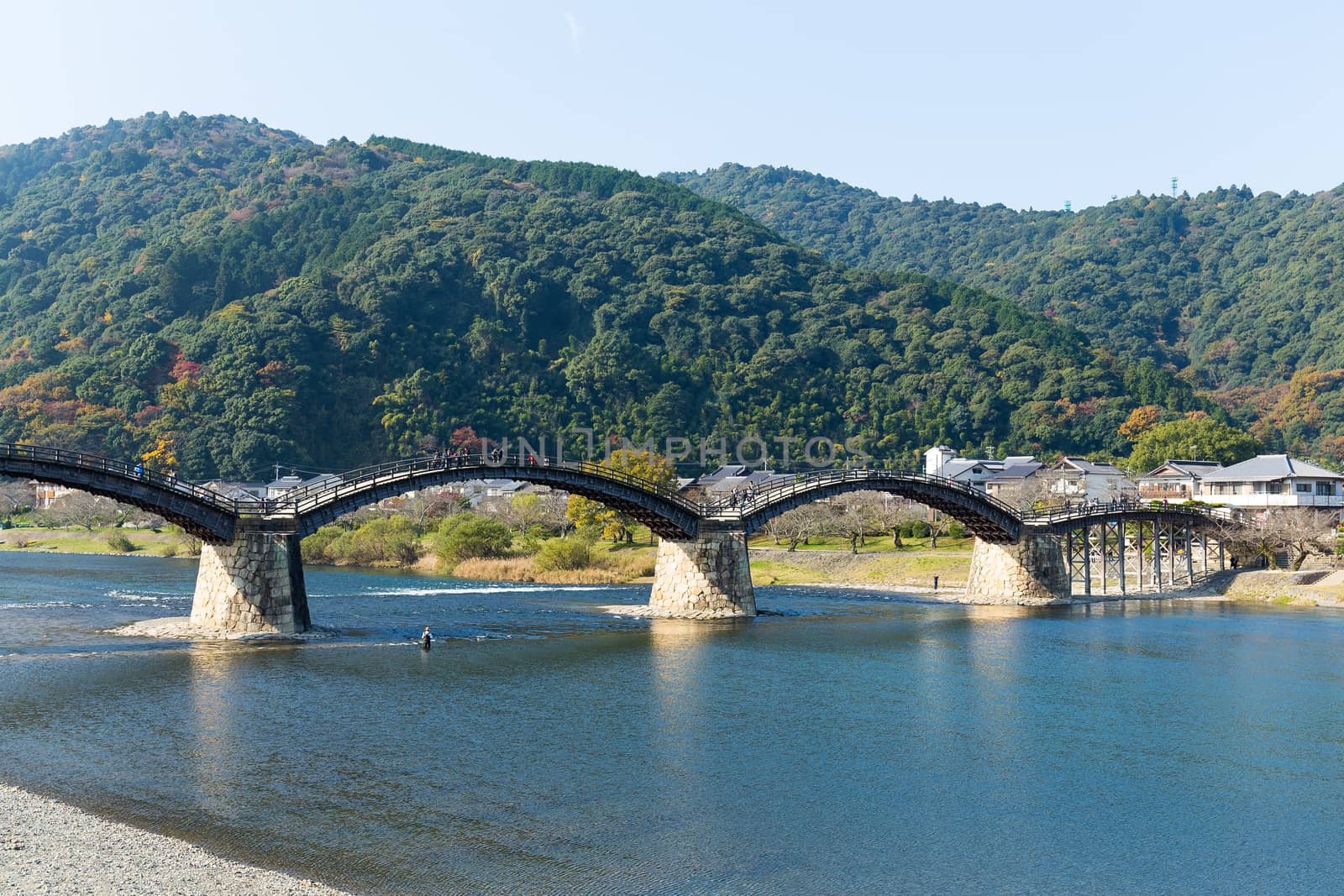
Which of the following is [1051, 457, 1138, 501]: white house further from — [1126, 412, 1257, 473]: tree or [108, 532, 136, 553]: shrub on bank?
[108, 532, 136, 553]: shrub on bank

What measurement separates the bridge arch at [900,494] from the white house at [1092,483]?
35858 millimetres

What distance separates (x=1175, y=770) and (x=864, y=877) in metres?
11.3

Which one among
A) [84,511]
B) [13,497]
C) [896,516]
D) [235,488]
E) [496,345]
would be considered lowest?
[896,516]

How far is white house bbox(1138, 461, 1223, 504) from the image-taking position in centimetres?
9412

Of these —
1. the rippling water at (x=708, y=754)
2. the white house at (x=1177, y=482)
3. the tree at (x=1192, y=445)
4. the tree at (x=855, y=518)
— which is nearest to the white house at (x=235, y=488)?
the tree at (x=855, y=518)

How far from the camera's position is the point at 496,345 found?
153m

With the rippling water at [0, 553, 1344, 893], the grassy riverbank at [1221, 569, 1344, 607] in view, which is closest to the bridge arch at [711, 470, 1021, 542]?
the rippling water at [0, 553, 1344, 893]

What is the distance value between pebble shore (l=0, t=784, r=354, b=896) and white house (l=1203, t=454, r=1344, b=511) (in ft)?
268

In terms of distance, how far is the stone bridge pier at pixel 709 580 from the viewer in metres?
55.1

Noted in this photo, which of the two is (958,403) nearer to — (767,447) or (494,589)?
(767,447)

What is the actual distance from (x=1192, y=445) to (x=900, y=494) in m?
59.7

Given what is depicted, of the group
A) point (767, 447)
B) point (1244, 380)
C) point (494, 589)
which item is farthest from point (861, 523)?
point (1244, 380)

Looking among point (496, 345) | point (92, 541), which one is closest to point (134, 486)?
point (92, 541)

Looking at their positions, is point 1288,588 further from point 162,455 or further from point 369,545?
point 162,455
